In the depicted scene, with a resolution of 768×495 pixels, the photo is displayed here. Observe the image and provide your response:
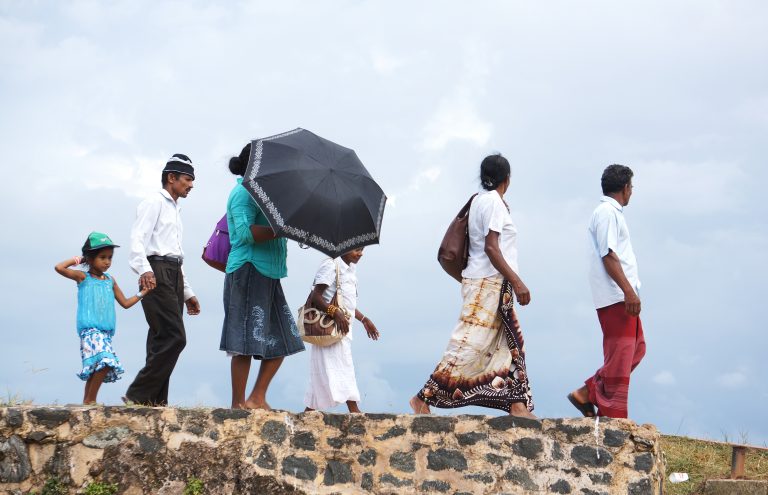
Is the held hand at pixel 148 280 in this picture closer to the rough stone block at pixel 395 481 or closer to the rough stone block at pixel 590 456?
the rough stone block at pixel 395 481

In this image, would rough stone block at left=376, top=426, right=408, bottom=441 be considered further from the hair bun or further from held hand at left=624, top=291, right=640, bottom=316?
the hair bun

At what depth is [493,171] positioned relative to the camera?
7.82m

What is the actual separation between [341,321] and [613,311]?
244 cm

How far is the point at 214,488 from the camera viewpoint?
24.2 ft

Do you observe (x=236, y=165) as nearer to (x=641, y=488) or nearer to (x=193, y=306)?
(x=193, y=306)

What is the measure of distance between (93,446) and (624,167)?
16.3ft

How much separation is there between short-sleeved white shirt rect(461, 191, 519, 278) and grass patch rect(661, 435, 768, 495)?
370cm

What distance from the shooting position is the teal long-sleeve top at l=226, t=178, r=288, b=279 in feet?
24.8

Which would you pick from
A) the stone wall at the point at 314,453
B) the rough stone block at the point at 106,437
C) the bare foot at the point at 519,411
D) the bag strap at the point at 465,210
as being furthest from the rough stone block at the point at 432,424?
the rough stone block at the point at 106,437

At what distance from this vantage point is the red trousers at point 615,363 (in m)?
7.90

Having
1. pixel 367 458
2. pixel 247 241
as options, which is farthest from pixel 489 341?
pixel 247 241

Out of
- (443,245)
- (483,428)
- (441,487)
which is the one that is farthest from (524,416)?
(443,245)

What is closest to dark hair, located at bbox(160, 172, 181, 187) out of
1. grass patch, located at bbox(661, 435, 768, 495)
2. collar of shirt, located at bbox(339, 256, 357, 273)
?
collar of shirt, located at bbox(339, 256, 357, 273)

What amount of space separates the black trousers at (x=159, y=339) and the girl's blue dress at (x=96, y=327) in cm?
38
